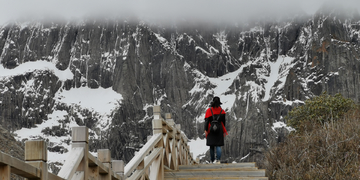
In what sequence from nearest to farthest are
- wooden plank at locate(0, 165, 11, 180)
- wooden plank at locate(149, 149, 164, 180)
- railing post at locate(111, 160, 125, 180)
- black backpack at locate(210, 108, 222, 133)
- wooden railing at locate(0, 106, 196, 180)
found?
wooden plank at locate(0, 165, 11, 180) < wooden railing at locate(0, 106, 196, 180) < railing post at locate(111, 160, 125, 180) < wooden plank at locate(149, 149, 164, 180) < black backpack at locate(210, 108, 222, 133)

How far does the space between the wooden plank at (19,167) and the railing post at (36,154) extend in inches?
1.6

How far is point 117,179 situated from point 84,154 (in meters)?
0.95

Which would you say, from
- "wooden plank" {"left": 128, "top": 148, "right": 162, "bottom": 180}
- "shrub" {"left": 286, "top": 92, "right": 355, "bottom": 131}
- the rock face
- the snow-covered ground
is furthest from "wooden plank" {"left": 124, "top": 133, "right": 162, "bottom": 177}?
the snow-covered ground

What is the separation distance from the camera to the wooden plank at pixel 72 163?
310 centimetres

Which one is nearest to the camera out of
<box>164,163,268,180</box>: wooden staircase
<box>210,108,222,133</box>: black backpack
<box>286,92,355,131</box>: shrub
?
<box>164,163,268,180</box>: wooden staircase

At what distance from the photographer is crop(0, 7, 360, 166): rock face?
111250 mm

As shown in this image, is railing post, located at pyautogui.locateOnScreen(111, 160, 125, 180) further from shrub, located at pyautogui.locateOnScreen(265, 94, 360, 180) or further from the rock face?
the rock face

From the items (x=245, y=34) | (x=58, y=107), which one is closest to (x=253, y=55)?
(x=245, y=34)

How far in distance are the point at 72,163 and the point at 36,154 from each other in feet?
2.01

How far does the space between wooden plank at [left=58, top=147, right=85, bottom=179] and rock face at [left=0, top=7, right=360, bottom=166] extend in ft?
332

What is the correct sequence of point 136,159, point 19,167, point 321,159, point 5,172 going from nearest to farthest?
point 5,172, point 19,167, point 136,159, point 321,159

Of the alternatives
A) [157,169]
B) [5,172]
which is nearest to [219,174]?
[157,169]

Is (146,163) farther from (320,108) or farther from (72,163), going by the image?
(320,108)

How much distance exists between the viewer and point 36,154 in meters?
2.66
